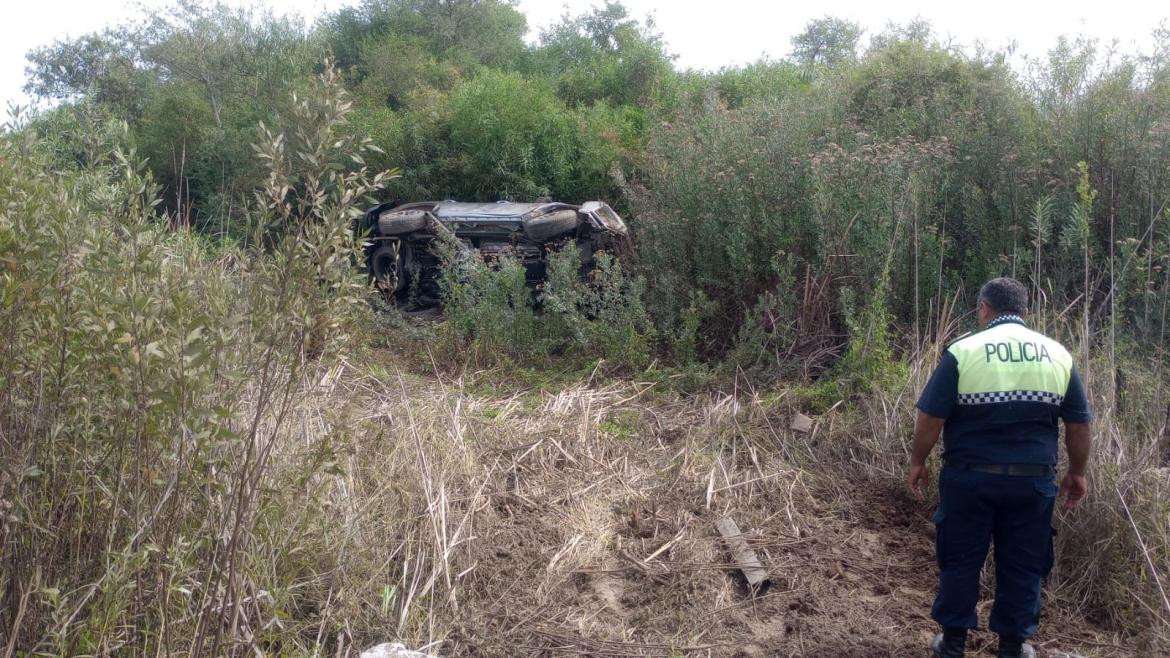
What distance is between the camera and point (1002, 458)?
12.6ft

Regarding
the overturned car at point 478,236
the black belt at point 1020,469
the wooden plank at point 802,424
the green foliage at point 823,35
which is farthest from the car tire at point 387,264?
the green foliage at point 823,35

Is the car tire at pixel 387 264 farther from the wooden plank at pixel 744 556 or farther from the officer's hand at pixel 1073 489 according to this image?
the officer's hand at pixel 1073 489

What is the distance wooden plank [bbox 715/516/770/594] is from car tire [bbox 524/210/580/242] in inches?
204

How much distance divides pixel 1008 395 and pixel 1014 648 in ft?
3.51

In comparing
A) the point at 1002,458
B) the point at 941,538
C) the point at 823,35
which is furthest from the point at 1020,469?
the point at 823,35

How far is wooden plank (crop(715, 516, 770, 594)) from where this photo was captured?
4809 mm

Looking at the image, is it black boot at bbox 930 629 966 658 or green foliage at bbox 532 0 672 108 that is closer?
black boot at bbox 930 629 966 658

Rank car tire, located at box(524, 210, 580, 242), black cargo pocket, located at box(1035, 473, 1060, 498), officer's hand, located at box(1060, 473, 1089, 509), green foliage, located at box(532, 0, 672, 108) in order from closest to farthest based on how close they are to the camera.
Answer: black cargo pocket, located at box(1035, 473, 1060, 498) < officer's hand, located at box(1060, 473, 1089, 509) < car tire, located at box(524, 210, 580, 242) < green foliage, located at box(532, 0, 672, 108)

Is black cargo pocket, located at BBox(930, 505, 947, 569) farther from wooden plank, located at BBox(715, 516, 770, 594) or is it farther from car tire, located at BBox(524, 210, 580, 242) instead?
car tire, located at BBox(524, 210, 580, 242)

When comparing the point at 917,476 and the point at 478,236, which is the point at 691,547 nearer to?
the point at 917,476

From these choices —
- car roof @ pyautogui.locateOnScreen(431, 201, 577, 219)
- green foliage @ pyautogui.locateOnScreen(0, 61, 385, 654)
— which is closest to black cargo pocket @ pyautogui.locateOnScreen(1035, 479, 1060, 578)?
green foliage @ pyautogui.locateOnScreen(0, 61, 385, 654)

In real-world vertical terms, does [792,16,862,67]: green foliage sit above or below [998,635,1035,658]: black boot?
above

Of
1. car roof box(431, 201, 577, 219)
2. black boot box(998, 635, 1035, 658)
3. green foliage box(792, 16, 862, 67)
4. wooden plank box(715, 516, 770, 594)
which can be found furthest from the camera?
green foliage box(792, 16, 862, 67)

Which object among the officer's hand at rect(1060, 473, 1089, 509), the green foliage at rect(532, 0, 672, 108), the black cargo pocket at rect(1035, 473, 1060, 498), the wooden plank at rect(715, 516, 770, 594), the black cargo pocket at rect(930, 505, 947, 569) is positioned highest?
the green foliage at rect(532, 0, 672, 108)
